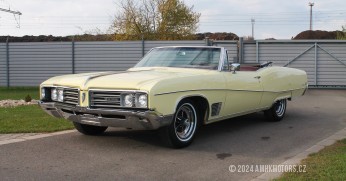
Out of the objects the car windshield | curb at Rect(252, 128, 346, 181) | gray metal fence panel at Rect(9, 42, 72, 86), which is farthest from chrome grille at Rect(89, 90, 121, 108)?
gray metal fence panel at Rect(9, 42, 72, 86)

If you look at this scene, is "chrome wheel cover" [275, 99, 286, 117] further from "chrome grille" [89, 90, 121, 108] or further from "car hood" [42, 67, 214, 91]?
"chrome grille" [89, 90, 121, 108]

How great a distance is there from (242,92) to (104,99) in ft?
8.70

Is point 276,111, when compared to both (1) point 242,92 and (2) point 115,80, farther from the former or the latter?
(2) point 115,80

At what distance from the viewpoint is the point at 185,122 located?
6402mm

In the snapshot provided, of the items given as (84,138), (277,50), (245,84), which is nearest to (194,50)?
(245,84)

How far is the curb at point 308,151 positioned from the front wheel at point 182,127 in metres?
1.48

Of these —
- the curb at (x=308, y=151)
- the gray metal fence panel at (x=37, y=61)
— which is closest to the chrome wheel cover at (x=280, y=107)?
the curb at (x=308, y=151)

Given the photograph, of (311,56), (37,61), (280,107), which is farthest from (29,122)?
(311,56)

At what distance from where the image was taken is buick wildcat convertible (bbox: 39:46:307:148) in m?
5.66

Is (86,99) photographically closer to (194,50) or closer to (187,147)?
(187,147)

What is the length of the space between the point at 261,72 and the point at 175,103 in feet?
9.47

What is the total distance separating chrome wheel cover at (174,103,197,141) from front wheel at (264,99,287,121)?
2939 mm

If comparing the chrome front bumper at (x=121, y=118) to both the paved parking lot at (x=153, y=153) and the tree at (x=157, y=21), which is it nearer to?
the paved parking lot at (x=153, y=153)

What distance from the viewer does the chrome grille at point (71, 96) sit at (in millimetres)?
6074
